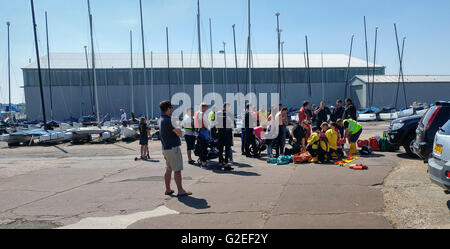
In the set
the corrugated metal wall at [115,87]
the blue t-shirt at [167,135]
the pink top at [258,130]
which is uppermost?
the corrugated metal wall at [115,87]

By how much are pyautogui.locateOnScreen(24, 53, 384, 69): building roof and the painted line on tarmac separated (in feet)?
124

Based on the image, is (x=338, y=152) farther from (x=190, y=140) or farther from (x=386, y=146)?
(x=190, y=140)

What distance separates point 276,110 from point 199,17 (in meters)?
17.1

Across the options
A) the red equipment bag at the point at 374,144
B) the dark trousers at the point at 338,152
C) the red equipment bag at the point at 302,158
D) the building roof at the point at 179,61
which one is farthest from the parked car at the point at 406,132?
the building roof at the point at 179,61

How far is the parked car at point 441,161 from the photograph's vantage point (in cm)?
504

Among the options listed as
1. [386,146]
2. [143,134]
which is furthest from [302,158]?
[143,134]

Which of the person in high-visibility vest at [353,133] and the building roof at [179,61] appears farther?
the building roof at [179,61]

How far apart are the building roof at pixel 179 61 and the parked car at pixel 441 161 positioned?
38.2 metres

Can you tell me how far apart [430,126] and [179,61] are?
129ft

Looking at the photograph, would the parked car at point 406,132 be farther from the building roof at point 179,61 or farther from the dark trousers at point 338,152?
the building roof at point 179,61

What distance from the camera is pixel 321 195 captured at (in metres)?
6.50

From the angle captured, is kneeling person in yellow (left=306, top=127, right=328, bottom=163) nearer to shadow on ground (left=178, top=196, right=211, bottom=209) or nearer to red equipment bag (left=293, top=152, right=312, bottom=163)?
red equipment bag (left=293, top=152, right=312, bottom=163)

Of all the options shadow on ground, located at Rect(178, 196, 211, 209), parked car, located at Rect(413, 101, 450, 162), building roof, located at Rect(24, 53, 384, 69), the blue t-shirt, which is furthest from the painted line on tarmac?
building roof, located at Rect(24, 53, 384, 69)

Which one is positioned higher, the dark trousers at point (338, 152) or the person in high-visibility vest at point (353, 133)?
the person in high-visibility vest at point (353, 133)
